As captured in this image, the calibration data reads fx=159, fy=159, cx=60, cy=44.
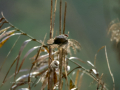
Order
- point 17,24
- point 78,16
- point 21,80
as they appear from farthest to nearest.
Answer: point 78,16, point 17,24, point 21,80

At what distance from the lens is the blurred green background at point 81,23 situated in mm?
1719

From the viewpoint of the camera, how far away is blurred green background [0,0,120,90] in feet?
5.64

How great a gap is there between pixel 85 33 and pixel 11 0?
35.1 inches

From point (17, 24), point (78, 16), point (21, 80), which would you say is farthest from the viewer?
Result: point (78, 16)

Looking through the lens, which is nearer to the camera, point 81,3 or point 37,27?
point 37,27

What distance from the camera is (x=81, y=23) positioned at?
1820 millimetres

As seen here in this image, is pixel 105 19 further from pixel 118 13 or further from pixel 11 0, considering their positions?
pixel 11 0

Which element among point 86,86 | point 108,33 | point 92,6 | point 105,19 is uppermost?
point 92,6

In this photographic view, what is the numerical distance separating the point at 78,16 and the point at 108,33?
0.39 meters

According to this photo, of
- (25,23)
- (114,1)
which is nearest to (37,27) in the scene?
(25,23)

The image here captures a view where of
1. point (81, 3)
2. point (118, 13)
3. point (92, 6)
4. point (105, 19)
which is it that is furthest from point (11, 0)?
point (118, 13)

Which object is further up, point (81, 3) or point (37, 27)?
point (81, 3)

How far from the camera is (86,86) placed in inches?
69.2

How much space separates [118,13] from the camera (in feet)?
5.72
